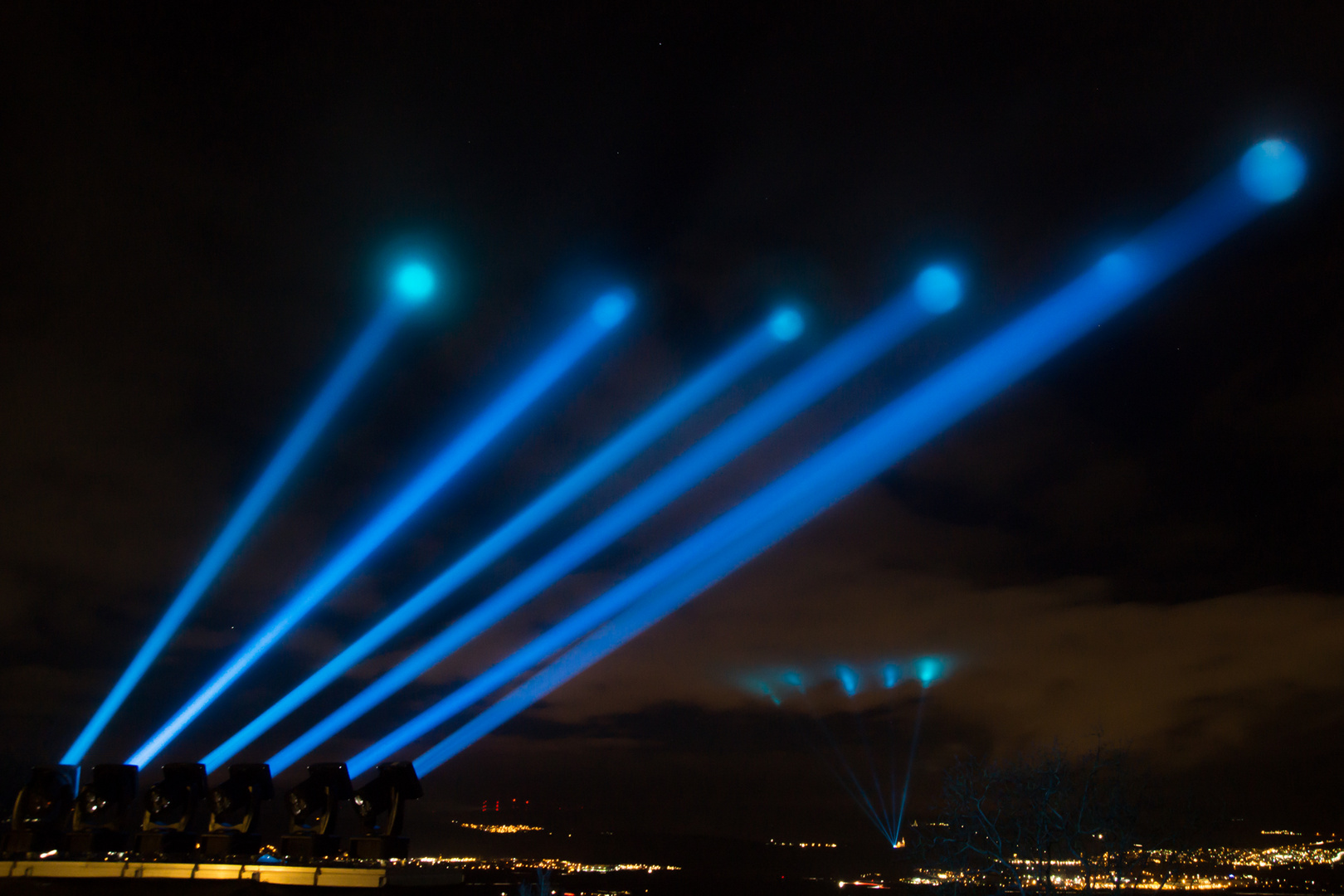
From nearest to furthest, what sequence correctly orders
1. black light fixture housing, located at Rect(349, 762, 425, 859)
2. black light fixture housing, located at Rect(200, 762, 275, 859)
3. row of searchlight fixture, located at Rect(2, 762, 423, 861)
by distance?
black light fixture housing, located at Rect(349, 762, 425, 859), row of searchlight fixture, located at Rect(2, 762, 423, 861), black light fixture housing, located at Rect(200, 762, 275, 859)

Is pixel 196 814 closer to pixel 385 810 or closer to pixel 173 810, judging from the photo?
pixel 173 810

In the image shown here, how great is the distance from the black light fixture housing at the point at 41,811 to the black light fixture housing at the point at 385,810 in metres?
5.66

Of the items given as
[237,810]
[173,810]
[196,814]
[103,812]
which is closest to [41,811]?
[103,812]

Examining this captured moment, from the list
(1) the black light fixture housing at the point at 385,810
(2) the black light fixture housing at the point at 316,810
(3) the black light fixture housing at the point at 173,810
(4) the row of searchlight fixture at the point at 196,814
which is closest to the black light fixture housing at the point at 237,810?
(4) the row of searchlight fixture at the point at 196,814

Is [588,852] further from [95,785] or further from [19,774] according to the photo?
[95,785]

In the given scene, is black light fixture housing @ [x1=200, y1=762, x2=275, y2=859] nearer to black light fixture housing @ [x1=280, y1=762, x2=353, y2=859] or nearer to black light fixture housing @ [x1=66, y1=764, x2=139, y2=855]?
black light fixture housing @ [x1=280, y1=762, x2=353, y2=859]

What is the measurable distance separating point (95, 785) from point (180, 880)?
9.89 ft

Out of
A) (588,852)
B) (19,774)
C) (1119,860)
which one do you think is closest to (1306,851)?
(1119,860)

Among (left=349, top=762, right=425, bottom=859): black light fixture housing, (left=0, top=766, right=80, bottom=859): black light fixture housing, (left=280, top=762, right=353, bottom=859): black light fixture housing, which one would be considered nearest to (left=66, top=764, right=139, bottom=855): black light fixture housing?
(left=0, top=766, right=80, bottom=859): black light fixture housing

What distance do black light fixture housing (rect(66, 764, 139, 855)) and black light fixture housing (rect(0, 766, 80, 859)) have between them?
216mm

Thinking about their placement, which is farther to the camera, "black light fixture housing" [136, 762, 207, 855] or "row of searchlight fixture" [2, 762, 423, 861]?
"black light fixture housing" [136, 762, 207, 855]

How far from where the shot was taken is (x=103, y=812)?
12.5 meters

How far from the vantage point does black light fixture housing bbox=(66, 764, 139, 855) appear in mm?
12156

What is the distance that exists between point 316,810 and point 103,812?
14.0ft
